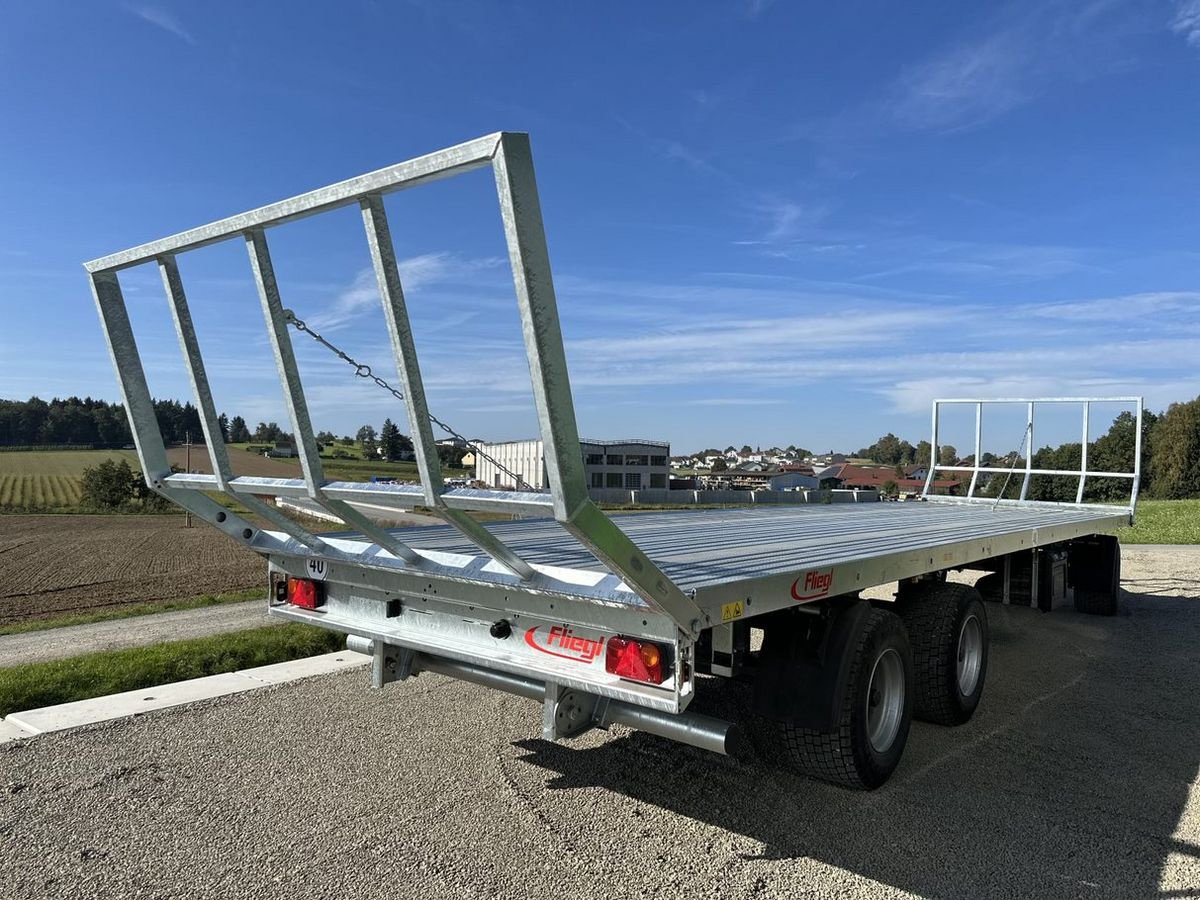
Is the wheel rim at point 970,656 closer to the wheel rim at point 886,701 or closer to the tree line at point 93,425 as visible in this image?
the wheel rim at point 886,701

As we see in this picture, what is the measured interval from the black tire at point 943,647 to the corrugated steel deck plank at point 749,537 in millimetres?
363

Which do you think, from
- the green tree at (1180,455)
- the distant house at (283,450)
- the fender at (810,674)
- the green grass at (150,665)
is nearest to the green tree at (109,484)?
the green grass at (150,665)

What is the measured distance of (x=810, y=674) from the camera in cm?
347

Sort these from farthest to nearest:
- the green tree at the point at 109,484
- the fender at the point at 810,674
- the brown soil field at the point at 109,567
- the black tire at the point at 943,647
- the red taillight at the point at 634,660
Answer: the green tree at the point at 109,484 → the brown soil field at the point at 109,567 → the black tire at the point at 943,647 → the fender at the point at 810,674 → the red taillight at the point at 634,660

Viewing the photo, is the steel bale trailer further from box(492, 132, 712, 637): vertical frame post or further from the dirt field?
the dirt field

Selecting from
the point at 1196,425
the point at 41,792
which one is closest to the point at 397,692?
the point at 41,792

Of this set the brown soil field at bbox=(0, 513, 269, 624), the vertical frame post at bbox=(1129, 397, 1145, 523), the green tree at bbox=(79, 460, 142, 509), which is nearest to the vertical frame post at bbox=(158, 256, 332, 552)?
the brown soil field at bbox=(0, 513, 269, 624)

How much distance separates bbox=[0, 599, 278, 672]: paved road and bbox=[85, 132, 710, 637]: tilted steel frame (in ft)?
14.2

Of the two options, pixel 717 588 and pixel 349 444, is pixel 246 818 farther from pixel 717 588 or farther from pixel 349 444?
pixel 717 588

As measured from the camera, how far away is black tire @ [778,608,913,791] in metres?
3.47

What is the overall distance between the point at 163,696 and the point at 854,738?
4.43m

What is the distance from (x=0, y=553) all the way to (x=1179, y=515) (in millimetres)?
31880

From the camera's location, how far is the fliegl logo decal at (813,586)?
3.22m

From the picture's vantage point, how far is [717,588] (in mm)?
2793
